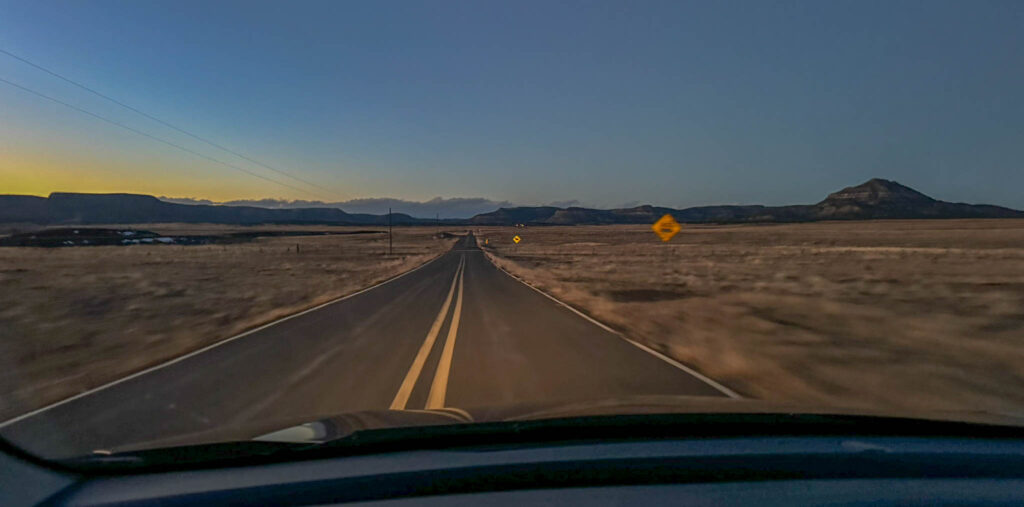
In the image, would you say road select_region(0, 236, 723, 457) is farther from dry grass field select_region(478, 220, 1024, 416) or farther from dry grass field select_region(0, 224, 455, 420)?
dry grass field select_region(478, 220, 1024, 416)

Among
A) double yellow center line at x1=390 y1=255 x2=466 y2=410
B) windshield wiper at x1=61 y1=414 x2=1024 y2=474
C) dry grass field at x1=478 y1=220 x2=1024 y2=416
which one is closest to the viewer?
windshield wiper at x1=61 y1=414 x2=1024 y2=474

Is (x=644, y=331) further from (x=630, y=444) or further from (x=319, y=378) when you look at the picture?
(x=630, y=444)

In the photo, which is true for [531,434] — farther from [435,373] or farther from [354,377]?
[354,377]

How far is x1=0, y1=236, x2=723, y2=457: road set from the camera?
5.79 meters

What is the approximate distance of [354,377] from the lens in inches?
309

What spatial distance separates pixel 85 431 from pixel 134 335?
7653 mm

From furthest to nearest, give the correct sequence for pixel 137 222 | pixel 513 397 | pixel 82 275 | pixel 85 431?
pixel 137 222, pixel 82 275, pixel 513 397, pixel 85 431

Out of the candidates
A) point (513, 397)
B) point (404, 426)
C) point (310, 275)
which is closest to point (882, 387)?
point (513, 397)

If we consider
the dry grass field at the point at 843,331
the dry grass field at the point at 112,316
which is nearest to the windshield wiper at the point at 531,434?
the dry grass field at the point at 843,331

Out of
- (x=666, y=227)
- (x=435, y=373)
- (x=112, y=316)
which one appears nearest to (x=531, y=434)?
(x=435, y=373)

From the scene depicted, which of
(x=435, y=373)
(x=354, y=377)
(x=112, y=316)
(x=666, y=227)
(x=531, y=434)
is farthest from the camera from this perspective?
(x=666, y=227)

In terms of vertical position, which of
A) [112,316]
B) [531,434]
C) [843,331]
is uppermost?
[531,434]

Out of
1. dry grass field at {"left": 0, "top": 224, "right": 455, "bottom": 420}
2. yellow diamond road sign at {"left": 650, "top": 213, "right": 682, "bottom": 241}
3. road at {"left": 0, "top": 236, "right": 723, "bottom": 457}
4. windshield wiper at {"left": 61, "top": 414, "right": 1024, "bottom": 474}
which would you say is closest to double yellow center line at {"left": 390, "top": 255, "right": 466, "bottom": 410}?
road at {"left": 0, "top": 236, "right": 723, "bottom": 457}

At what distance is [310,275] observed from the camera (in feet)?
105
